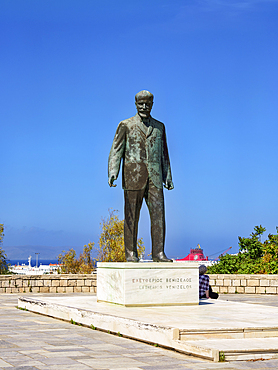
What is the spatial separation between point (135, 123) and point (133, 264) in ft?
8.73

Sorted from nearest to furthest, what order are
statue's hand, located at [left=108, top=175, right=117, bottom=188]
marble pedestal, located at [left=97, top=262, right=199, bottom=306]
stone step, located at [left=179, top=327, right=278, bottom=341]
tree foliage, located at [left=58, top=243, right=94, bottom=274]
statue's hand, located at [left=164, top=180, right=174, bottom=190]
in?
stone step, located at [left=179, top=327, right=278, bottom=341] < marble pedestal, located at [left=97, top=262, right=199, bottom=306] < statue's hand, located at [left=108, top=175, right=117, bottom=188] < statue's hand, located at [left=164, top=180, right=174, bottom=190] < tree foliage, located at [left=58, top=243, right=94, bottom=274]

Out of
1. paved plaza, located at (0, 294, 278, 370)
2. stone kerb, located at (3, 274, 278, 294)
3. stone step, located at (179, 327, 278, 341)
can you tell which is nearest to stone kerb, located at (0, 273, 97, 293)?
stone kerb, located at (3, 274, 278, 294)

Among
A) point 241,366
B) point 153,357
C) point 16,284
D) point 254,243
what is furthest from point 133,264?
point 254,243

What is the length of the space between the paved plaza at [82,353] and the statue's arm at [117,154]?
10.2 feet

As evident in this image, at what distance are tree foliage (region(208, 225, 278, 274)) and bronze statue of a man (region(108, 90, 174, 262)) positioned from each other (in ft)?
27.0

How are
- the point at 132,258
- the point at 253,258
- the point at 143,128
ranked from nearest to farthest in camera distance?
the point at 132,258
the point at 143,128
the point at 253,258

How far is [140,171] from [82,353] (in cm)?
470

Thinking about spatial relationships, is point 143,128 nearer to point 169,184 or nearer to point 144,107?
point 144,107

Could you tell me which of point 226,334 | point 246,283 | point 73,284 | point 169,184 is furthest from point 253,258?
point 226,334

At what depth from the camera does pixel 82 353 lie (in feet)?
18.7

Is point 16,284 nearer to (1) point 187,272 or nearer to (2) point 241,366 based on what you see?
(1) point 187,272

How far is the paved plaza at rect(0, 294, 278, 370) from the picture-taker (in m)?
5.14

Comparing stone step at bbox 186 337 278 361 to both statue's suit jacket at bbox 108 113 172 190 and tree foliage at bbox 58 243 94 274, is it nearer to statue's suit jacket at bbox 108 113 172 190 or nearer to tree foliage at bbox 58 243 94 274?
statue's suit jacket at bbox 108 113 172 190

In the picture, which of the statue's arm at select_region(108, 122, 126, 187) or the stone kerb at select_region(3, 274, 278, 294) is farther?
the stone kerb at select_region(3, 274, 278, 294)
